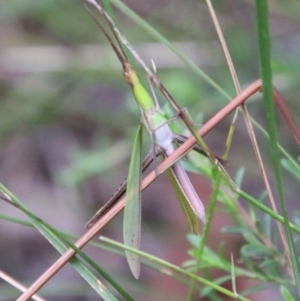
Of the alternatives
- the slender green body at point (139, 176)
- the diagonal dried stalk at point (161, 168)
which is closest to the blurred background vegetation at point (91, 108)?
the slender green body at point (139, 176)

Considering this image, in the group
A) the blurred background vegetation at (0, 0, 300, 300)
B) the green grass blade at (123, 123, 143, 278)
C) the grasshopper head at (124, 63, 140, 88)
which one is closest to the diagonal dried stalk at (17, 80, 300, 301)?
the green grass blade at (123, 123, 143, 278)

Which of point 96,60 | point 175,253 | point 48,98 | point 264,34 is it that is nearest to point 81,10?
point 96,60

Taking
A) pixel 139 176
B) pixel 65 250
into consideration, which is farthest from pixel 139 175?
pixel 65 250

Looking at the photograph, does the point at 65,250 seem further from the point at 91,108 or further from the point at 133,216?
the point at 91,108

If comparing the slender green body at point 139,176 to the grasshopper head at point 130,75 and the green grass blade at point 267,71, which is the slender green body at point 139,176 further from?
the green grass blade at point 267,71

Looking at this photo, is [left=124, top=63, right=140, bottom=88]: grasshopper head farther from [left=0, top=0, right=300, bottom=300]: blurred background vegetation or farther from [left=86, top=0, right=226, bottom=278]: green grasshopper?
[left=0, top=0, right=300, bottom=300]: blurred background vegetation
